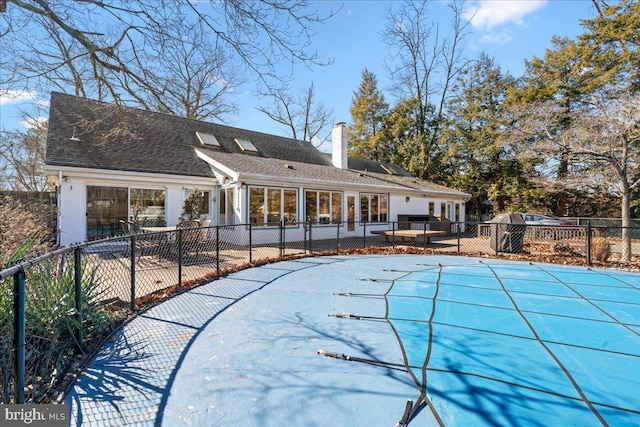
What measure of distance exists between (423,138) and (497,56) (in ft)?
25.6

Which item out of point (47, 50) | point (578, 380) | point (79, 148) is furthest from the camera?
point (79, 148)

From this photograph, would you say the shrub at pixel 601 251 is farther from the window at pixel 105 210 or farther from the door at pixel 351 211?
the window at pixel 105 210

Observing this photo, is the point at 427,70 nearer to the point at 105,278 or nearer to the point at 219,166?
the point at 219,166

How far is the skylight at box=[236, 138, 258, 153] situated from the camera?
1516 cm

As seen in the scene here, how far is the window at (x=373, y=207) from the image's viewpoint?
15.0 meters

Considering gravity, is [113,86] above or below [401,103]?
below

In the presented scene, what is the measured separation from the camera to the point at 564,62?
20.5m

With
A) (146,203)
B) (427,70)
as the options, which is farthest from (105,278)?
(427,70)

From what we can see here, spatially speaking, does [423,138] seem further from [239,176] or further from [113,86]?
[113,86]

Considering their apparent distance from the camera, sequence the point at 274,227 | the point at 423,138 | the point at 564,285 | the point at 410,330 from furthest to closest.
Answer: the point at 423,138 → the point at 274,227 → the point at 564,285 → the point at 410,330

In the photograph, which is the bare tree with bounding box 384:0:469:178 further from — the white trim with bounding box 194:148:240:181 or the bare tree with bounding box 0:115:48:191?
the bare tree with bounding box 0:115:48:191

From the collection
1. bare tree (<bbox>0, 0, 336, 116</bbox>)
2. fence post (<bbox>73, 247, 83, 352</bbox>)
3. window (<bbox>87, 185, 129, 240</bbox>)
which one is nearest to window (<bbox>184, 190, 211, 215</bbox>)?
window (<bbox>87, 185, 129, 240</bbox>)

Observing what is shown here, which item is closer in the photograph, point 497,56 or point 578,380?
point 578,380

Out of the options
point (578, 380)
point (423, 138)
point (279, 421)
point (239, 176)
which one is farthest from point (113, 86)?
point (423, 138)
